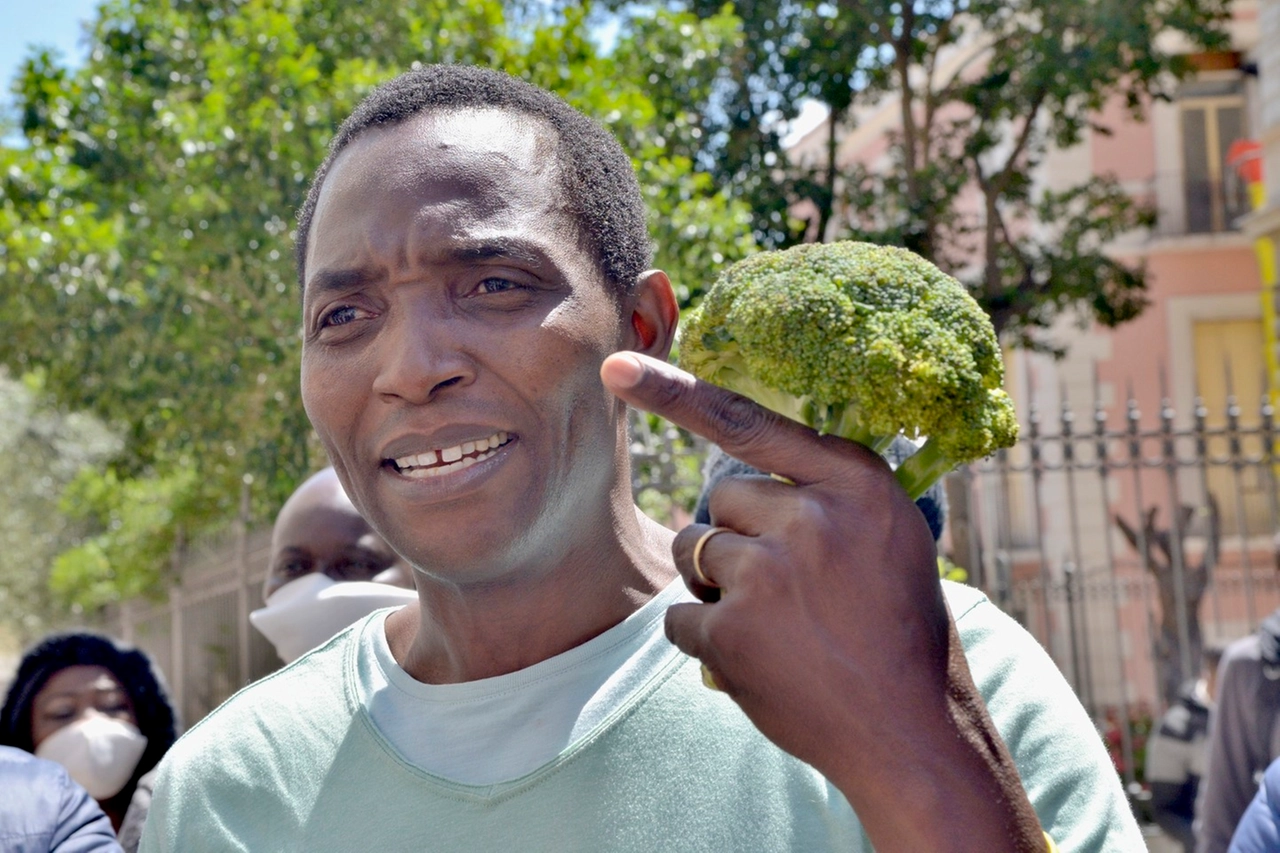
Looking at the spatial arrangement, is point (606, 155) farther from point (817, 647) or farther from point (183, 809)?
point (183, 809)

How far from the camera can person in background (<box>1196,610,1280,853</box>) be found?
14.0 feet

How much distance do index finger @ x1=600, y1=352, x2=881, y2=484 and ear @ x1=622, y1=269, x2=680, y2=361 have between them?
1.72ft

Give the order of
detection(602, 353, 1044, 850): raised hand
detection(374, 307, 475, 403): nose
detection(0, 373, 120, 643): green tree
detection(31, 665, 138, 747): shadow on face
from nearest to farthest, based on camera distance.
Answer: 1. detection(602, 353, 1044, 850): raised hand
2. detection(374, 307, 475, 403): nose
3. detection(31, 665, 138, 747): shadow on face
4. detection(0, 373, 120, 643): green tree

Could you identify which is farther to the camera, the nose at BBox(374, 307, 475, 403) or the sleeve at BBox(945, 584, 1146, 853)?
the nose at BBox(374, 307, 475, 403)

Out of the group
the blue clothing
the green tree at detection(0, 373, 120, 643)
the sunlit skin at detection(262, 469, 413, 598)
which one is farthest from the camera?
the green tree at detection(0, 373, 120, 643)

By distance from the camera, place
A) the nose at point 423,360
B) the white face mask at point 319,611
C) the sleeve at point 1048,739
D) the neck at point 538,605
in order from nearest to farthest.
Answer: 1. the sleeve at point 1048,739
2. the nose at point 423,360
3. the neck at point 538,605
4. the white face mask at point 319,611

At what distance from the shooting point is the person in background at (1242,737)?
4266 millimetres

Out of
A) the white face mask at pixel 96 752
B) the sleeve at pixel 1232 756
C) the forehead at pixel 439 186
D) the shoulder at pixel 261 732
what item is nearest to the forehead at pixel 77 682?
A: the white face mask at pixel 96 752

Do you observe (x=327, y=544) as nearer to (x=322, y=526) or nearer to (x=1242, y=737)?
(x=322, y=526)

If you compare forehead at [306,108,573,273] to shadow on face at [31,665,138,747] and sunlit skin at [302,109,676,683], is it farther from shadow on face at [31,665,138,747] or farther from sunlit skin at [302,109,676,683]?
shadow on face at [31,665,138,747]

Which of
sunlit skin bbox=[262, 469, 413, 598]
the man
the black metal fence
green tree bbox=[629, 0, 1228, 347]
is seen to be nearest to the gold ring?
the man

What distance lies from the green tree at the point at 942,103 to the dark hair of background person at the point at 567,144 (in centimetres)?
900

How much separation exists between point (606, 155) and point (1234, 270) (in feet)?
66.9

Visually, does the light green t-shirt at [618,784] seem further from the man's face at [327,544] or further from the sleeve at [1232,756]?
the sleeve at [1232,756]
